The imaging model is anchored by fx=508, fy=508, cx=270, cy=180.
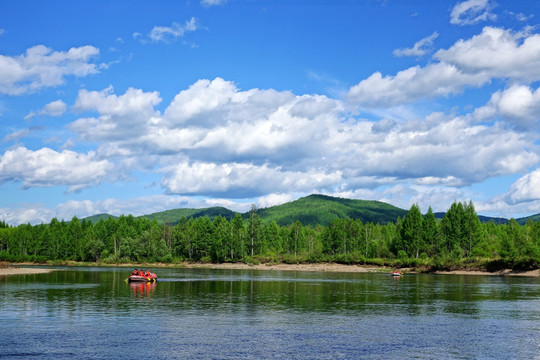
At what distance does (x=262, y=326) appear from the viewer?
2100 inches

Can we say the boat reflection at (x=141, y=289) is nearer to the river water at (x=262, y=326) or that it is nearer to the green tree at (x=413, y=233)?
the river water at (x=262, y=326)

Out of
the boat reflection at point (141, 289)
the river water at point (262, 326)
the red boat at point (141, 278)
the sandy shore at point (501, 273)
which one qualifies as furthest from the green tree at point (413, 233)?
the boat reflection at point (141, 289)

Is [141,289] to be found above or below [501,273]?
above

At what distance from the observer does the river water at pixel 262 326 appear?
136 feet

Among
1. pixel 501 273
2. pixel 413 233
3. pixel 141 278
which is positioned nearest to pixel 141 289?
pixel 141 278

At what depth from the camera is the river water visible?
136 ft

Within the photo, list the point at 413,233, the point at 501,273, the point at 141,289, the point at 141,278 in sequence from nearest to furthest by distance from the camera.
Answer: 1. the point at 141,289
2. the point at 141,278
3. the point at 501,273
4. the point at 413,233

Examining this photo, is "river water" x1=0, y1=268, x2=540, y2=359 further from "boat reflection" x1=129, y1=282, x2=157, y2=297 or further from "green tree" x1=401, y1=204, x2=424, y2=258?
"green tree" x1=401, y1=204, x2=424, y2=258

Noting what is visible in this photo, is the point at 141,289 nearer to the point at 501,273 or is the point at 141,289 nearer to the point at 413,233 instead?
the point at 501,273

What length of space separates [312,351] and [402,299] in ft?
147

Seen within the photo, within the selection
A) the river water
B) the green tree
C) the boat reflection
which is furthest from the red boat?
the green tree

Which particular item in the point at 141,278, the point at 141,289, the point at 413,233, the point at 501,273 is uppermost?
the point at 413,233

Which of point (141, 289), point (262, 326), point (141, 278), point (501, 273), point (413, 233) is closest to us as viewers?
point (262, 326)

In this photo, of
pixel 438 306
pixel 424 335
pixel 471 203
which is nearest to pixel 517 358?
pixel 424 335
